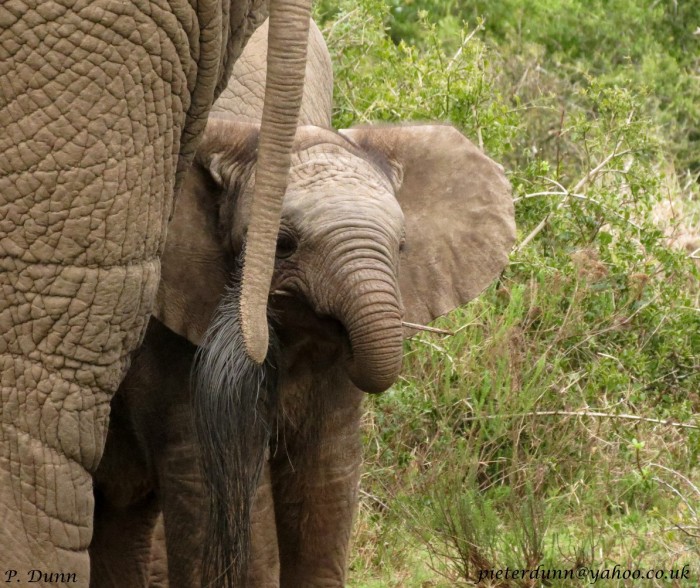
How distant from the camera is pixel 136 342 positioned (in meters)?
3.15

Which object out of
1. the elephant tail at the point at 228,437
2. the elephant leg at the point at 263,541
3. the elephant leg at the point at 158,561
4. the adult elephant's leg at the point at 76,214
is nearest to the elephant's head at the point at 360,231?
the elephant tail at the point at 228,437

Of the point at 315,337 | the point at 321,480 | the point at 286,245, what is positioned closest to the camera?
the point at 286,245

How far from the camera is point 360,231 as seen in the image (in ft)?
12.2

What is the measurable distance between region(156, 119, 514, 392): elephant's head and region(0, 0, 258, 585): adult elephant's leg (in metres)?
0.62

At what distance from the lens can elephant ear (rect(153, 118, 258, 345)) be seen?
3979mm

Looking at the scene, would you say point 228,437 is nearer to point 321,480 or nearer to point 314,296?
point 314,296

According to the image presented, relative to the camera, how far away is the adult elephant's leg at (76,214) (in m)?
2.88

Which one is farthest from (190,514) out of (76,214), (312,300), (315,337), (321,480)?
(76,214)

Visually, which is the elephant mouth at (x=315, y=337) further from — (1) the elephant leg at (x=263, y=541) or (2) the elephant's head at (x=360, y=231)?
(1) the elephant leg at (x=263, y=541)

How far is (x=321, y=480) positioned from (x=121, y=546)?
791mm

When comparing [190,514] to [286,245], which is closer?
[286,245]

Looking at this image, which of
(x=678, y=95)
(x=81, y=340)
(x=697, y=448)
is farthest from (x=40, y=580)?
(x=678, y=95)

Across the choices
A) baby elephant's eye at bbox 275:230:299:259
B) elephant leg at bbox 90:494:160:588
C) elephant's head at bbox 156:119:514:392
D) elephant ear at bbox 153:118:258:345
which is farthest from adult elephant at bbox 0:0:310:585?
elephant leg at bbox 90:494:160:588

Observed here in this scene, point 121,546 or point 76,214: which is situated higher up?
point 76,214
